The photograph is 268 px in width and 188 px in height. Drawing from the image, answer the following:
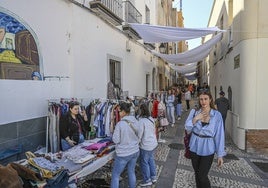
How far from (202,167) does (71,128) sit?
2.41 m

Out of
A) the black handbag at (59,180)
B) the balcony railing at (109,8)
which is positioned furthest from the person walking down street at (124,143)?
the balcony railing at (109,8)

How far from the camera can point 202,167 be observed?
3375 mm

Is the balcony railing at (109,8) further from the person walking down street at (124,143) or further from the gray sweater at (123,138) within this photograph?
the gray sweater at (123,138)

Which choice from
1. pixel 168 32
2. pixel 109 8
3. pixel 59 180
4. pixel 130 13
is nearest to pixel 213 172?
pixel 59 180

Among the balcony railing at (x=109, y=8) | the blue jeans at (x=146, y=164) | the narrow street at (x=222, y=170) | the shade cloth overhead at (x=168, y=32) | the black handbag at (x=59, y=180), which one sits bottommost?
the narrow street at (x=222, y=170)

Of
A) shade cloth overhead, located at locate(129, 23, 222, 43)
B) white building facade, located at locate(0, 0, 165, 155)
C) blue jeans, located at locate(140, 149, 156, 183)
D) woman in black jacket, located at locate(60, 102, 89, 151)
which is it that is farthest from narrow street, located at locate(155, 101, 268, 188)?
shade cloth overhead, located at locate(129, 23, 222, 43)

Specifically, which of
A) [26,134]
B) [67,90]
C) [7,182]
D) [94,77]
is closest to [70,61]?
[67,90]

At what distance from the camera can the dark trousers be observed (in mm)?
3352

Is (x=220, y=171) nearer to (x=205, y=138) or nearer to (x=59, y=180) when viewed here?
(x=205, y=138)

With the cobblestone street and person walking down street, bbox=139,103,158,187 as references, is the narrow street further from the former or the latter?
person walking down street, bbox=139,103,158,187

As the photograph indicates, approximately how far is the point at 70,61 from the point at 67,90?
0.69 m

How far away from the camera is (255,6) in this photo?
662cm

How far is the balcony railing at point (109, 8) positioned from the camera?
6.17 metres

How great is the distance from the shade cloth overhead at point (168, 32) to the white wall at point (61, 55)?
1082mm
